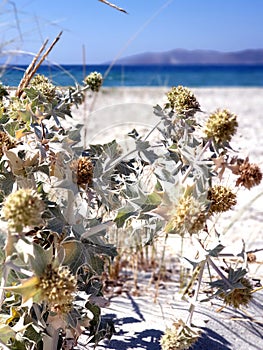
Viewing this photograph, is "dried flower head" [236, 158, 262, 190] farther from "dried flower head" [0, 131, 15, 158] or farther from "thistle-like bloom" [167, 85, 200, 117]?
"dried flower head" [0, 131, 15, 158]

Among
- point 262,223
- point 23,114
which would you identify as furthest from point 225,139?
point 262,223

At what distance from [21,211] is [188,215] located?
187 mm

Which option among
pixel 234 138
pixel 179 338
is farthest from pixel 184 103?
pixel 234 138

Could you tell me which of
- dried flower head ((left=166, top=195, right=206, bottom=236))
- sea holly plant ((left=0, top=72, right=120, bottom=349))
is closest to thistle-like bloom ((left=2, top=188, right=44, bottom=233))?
sea holly plant ((left=0, top=72, right=120, bottom=349))

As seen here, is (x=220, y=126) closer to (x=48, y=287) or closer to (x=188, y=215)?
(x=188, y=215)

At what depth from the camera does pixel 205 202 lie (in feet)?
1.98

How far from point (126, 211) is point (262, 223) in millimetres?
2123

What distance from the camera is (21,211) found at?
521 millimetres

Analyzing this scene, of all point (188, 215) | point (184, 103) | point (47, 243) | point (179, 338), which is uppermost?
point (184, 103)

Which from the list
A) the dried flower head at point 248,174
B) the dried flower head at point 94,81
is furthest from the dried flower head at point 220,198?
the dried flower head at point 94,81

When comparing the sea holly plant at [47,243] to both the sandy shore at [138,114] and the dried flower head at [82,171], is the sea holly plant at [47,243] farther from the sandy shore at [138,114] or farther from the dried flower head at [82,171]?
the sandy shore at [138,114]

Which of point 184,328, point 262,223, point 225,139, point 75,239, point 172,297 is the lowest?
point 262,223

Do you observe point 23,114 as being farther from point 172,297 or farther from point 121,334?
Result: point 172,297

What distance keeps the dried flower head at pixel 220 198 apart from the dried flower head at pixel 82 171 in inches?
6.3
